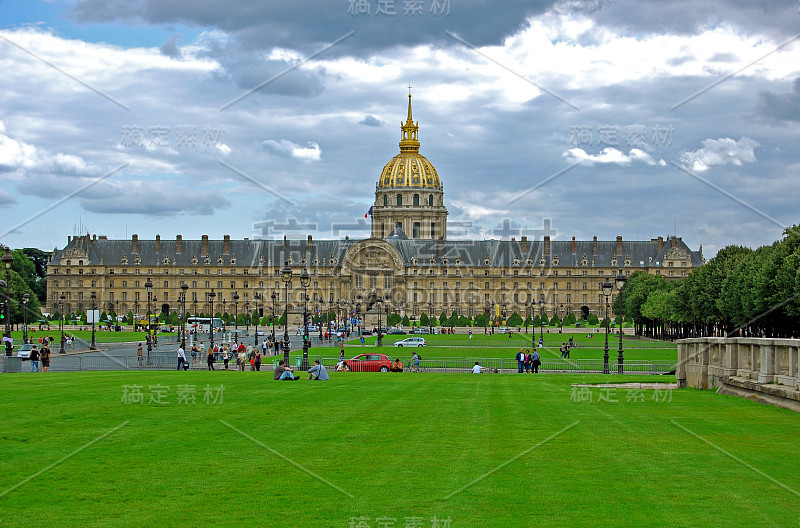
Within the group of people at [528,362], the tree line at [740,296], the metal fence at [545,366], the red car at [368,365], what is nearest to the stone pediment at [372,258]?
the tree line at [740,296]

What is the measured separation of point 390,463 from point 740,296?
55.5m

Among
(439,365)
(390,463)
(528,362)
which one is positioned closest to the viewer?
(390,463)

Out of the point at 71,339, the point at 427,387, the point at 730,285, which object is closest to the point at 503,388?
the point at 427,387

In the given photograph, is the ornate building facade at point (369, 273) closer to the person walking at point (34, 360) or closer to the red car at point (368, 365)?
the red car at point (368, 365)

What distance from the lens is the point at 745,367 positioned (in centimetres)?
2180

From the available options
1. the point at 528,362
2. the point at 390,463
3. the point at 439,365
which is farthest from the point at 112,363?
the point at 390,463

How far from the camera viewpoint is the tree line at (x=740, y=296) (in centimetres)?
5356

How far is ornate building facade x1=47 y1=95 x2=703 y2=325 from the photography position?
161m

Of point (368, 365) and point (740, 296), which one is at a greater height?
point (740, 296)

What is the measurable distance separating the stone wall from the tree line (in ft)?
84.3

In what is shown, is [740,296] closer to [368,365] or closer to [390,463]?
[368,365]

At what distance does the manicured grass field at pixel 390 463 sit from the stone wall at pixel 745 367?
62 cm

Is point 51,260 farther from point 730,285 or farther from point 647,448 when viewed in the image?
point 647,448

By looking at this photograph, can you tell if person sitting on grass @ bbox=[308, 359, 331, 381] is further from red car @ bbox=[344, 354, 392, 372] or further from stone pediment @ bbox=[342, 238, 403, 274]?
stone pediment @ bbox=[342, 238, 403, 274]
